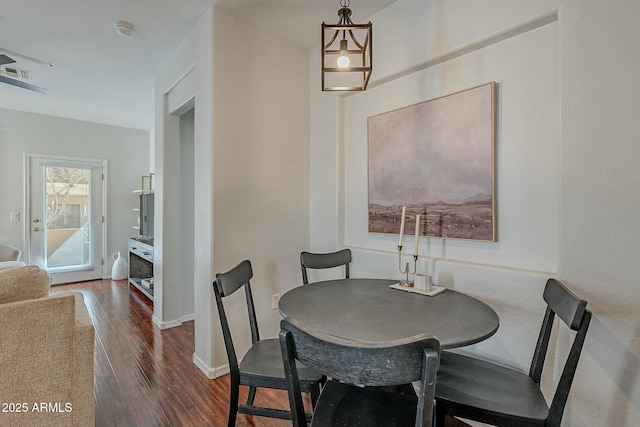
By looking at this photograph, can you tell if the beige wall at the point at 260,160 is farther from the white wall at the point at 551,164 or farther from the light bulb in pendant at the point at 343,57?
the light bulb in pendant at the point at 343,57

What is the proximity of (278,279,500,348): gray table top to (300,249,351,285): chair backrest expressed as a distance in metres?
0.46

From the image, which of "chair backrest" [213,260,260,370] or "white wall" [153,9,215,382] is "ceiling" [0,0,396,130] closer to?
"white wall" [153,9,215,382]

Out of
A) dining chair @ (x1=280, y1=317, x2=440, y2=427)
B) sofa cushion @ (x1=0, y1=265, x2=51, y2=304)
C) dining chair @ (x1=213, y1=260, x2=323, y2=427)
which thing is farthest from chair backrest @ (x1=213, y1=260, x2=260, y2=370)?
sofa cushion @ (x1=0, y1=265, x2=51, y2=304)

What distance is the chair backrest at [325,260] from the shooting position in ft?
7.41

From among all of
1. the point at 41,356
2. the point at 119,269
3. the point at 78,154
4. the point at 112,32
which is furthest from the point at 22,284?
the point at 78,154

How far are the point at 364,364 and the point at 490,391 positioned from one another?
0.80m

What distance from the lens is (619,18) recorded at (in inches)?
51.9

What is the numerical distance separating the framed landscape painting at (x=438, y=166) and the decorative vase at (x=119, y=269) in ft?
15.5

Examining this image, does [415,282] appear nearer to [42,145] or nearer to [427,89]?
[427,89]

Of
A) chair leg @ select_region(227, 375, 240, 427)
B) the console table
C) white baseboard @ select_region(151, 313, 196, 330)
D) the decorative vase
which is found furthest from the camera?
the decorative vase

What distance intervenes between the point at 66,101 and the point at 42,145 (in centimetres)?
112

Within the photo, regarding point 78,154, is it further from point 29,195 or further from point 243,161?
point 243,161

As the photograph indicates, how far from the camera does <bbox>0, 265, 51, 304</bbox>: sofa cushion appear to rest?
56.4 inches

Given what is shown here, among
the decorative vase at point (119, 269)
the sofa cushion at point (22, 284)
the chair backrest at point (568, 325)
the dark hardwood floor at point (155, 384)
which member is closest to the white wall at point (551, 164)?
the chair backrest at point (568, 325)
